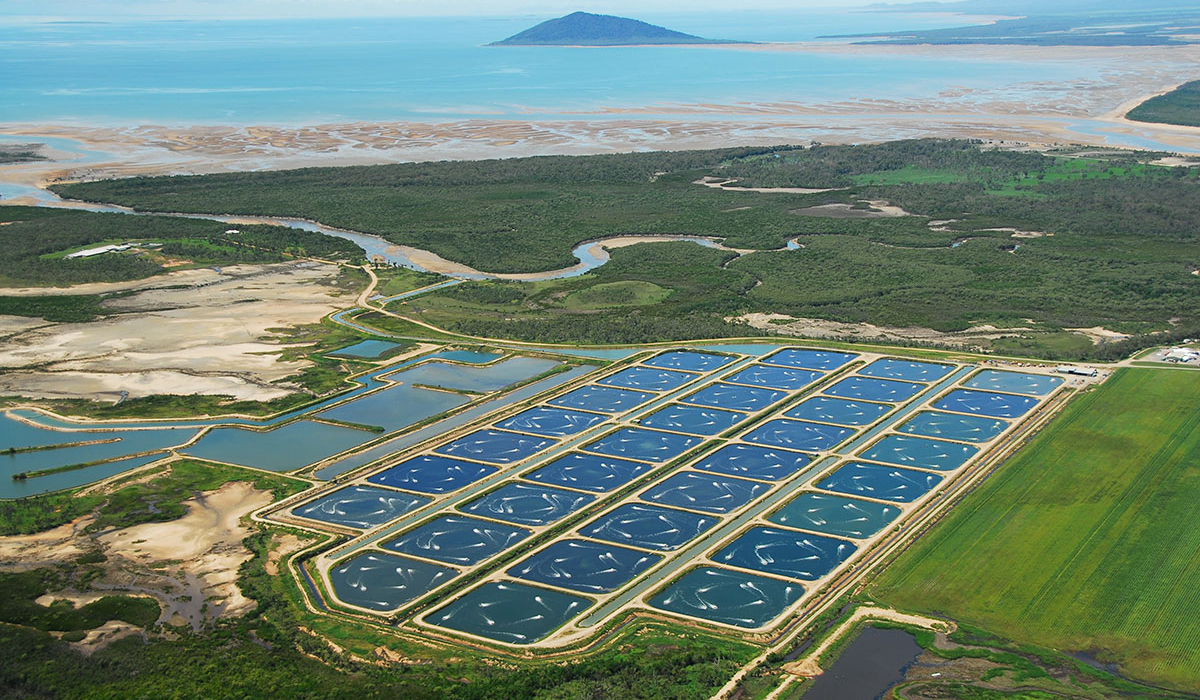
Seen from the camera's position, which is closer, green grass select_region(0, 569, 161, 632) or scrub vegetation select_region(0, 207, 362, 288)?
green grass select_region(0, 569, 161, 632)

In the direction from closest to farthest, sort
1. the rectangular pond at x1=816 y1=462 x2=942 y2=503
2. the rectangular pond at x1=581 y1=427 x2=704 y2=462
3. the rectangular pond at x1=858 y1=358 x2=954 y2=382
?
the rectangular pond at x1=816 y1=462 x2=942 y2=503, the rectangular pond at x1=581 y1=427 x2=704 y2=462, the rectangular pond at x1=858 y1=358 x2=954 y2=382

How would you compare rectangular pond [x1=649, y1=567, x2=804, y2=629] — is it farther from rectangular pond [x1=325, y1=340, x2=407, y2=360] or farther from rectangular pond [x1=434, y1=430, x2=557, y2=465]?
rectangular pond [x1=325, y1=340, x2=407, y2=360]

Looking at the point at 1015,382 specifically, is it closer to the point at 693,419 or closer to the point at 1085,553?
the point at 693,419

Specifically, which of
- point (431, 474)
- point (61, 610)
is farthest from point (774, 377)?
point (61, 610)

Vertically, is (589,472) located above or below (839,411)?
below

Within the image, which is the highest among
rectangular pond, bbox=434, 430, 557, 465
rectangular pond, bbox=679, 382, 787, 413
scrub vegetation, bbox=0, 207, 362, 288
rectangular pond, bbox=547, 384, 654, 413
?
scrub vegetation, bbox=0, 207, 362, 288

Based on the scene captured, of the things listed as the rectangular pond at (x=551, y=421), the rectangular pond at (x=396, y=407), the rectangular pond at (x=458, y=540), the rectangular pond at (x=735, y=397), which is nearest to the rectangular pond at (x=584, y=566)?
the rectangular pond at (x=458, y=540)

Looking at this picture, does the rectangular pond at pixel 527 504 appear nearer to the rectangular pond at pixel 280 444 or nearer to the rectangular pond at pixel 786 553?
the rectangular pond at pixel 786 553

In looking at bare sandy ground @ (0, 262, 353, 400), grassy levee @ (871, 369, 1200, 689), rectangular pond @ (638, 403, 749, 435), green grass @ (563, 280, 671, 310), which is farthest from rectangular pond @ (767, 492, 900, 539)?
green grass @ (563, 280, 671, 310)
